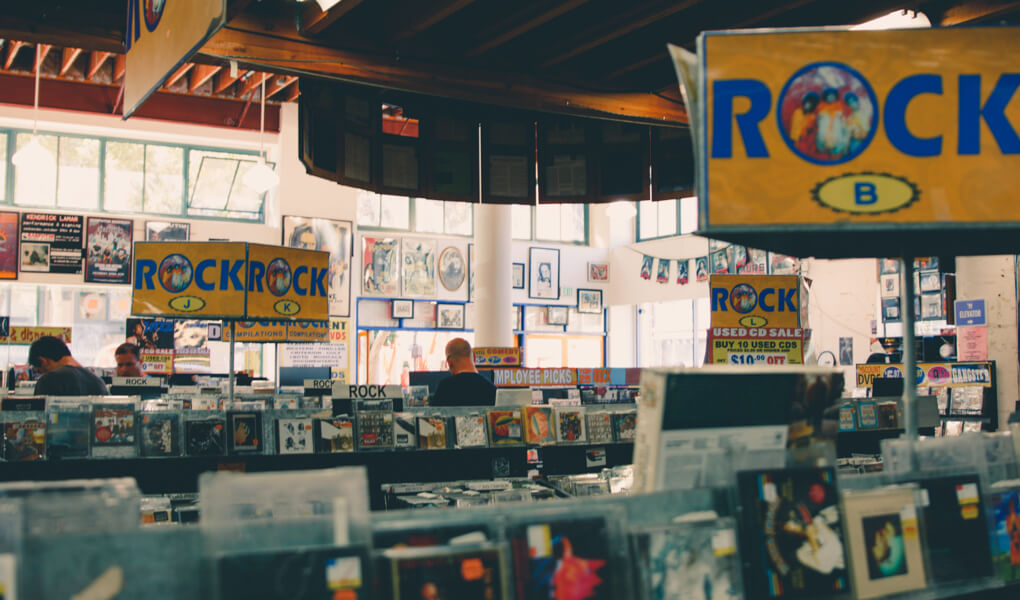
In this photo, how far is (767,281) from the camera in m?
6.36

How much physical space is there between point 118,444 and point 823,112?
12.1 feet

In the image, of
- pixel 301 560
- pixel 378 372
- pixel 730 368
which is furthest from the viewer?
pixel 378 372

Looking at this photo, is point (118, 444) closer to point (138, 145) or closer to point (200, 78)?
point (200, 78)

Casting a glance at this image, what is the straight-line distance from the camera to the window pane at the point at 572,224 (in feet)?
63.5

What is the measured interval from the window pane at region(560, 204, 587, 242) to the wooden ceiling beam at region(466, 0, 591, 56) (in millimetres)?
13811

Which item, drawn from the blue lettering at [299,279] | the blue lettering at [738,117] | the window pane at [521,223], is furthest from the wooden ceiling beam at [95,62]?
the blue lettering at [738,117]

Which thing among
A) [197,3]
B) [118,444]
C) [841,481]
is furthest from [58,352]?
[841,481]

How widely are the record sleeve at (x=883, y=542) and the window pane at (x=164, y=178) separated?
567 inches

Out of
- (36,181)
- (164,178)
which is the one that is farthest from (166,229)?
(36,181)

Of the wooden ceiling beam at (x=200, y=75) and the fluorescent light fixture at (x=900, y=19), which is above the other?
the wooden ceiling beam at (x=200, y=75)

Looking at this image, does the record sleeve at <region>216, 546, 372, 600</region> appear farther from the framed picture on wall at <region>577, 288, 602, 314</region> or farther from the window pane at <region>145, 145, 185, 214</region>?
the framed picture on wall at <region>577, 288, 602, 314</region>

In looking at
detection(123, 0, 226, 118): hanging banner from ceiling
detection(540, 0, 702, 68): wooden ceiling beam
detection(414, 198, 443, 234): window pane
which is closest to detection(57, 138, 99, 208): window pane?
detection(414, 198, 443, 234): window pane

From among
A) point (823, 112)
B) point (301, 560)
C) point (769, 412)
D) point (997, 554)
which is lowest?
point (997, 554)

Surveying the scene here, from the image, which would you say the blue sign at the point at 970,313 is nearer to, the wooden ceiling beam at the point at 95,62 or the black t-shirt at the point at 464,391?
the black t-shirt at the point at 464,391
